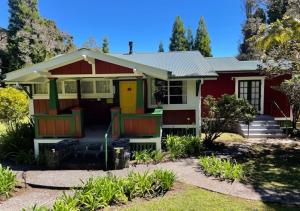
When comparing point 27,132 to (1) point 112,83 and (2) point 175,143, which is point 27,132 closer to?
(1) point 112,83

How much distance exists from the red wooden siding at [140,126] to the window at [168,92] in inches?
99.3

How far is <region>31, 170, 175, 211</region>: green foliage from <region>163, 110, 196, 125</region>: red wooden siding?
517cm

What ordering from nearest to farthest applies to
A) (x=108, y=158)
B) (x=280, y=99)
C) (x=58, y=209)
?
1. (x=58, y=209)
2. (x=108, y=158)
3. (x=280, y=99)

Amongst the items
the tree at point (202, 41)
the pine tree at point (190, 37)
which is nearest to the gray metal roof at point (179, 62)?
the tree at point (202, 41)

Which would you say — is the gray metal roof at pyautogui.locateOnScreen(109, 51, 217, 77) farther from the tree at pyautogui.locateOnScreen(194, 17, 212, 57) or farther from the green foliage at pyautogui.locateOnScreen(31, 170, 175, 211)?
the tree at pyautogui.locateOnScreen(194, 17, 212, 57)

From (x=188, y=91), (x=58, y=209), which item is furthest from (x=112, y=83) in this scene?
(x=58, y=209)

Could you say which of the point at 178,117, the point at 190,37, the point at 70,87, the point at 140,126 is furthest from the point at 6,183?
the point at 190,37

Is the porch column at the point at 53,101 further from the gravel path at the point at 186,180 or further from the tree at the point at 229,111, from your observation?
the tree at the point at 229,111

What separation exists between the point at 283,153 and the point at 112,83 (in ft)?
26.6

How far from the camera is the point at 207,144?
12086mm

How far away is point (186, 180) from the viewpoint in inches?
324

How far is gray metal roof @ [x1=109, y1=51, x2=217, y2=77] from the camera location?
12.4m

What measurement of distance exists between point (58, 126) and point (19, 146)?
1.92 meters

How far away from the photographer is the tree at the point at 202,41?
167ft
